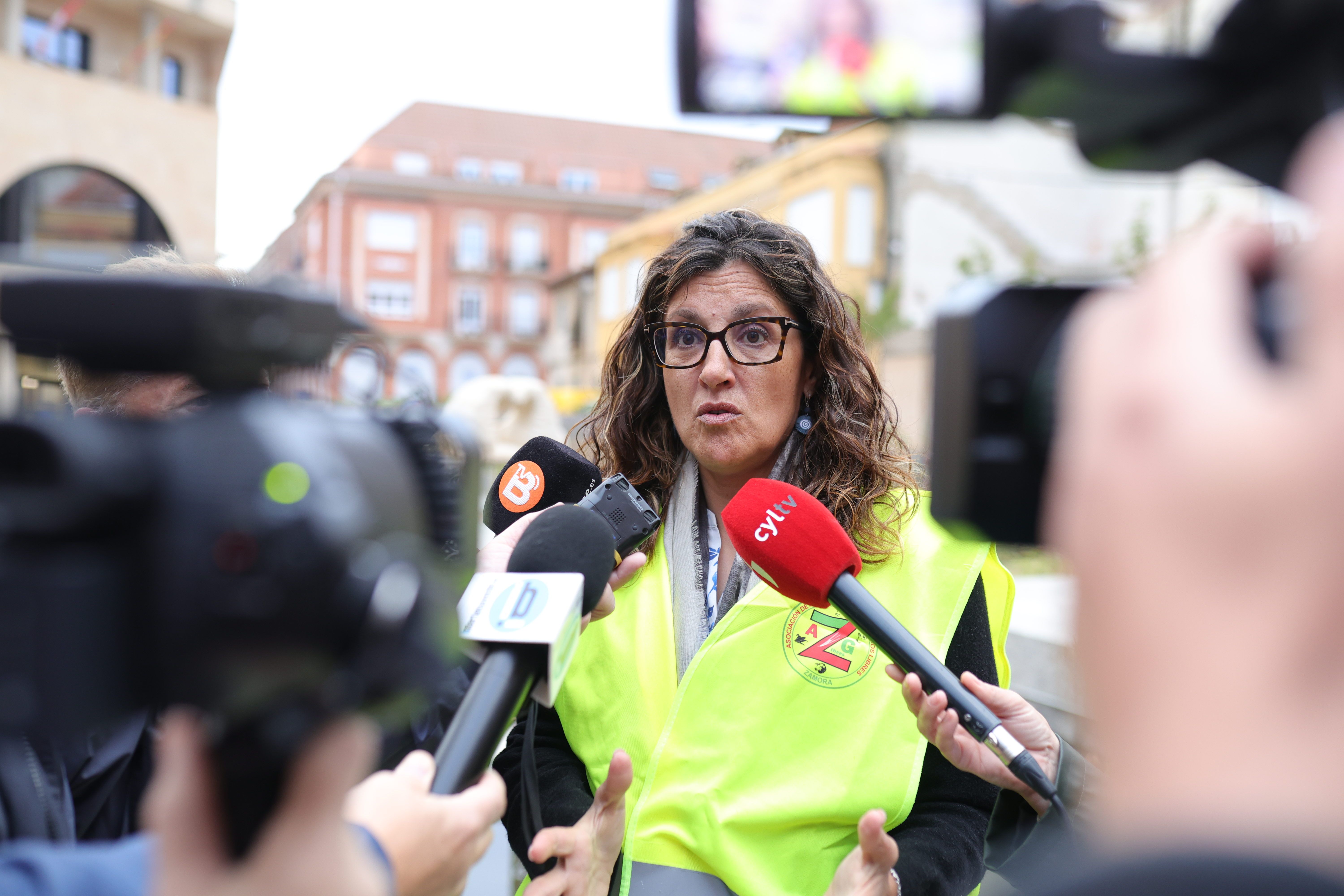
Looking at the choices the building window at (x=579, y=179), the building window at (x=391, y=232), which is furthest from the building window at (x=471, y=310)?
the building window at (x=579, y=179)

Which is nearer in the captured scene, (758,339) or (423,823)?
(423,823)

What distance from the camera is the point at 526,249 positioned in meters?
40.4

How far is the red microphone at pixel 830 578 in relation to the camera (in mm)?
1356

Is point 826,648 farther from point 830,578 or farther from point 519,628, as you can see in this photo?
point 519,628

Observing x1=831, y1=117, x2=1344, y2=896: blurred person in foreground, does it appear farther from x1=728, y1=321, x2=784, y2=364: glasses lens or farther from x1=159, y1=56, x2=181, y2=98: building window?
x1=159, y1=56, x2=181, y2=98: building window

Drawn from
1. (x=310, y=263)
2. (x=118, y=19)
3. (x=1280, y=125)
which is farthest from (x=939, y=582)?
(x=118, y=19)

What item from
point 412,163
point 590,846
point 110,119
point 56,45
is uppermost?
point 412,163

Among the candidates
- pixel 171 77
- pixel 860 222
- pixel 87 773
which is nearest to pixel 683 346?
pixel 87 773

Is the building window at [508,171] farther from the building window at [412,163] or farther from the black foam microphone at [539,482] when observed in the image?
the black foam microphone at [539,482]

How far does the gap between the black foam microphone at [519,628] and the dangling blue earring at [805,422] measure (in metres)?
0.92

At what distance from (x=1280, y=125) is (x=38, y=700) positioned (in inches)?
29.2

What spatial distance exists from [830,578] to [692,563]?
51 centimetres

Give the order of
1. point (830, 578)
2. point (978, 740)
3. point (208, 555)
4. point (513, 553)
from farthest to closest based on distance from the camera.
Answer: point (830, 578)
point (978, 740)
point (513, 553)
point (208, 555)

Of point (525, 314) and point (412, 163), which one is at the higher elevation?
point (412, 163)
